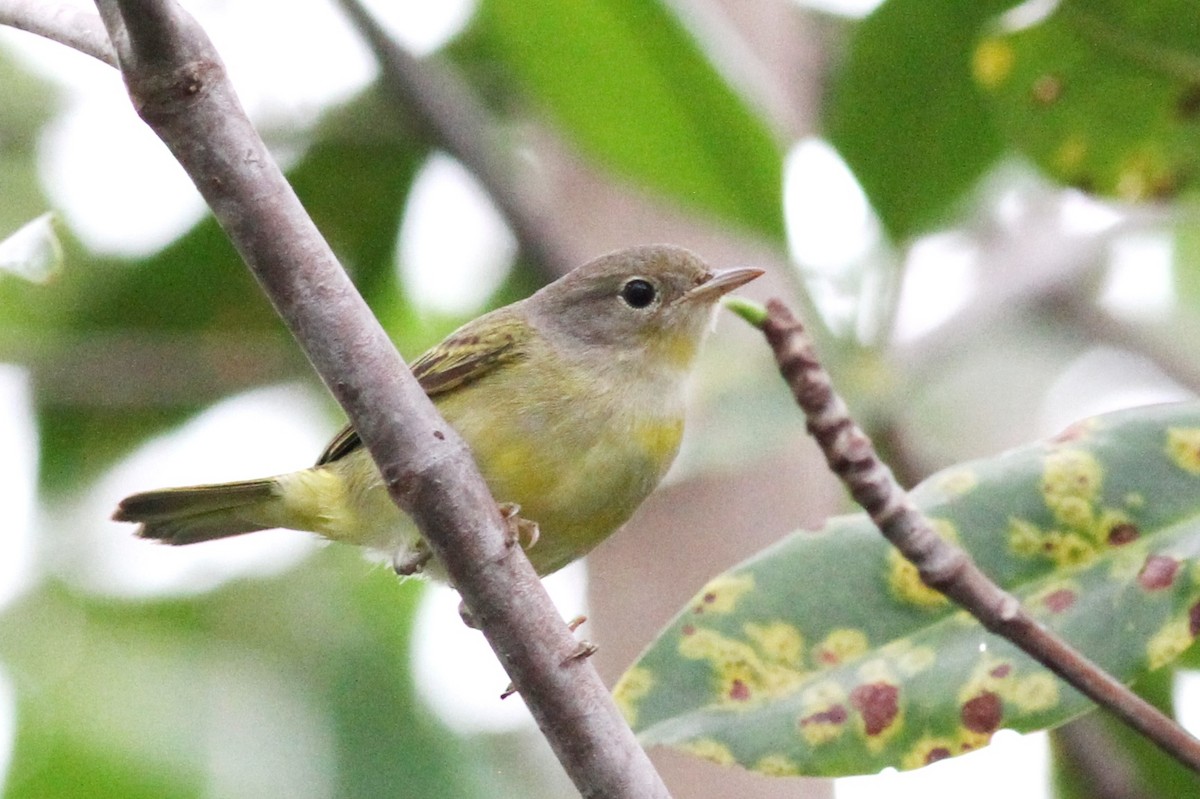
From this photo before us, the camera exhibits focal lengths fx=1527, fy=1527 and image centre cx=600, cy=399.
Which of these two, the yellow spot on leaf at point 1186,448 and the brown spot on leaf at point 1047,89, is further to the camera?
the brown spot on leaf at point 1047,89

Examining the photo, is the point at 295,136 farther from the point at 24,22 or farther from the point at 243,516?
the point at 24,22

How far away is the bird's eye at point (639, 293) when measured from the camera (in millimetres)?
3867

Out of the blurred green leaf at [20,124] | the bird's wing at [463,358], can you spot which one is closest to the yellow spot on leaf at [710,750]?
A: the bird's wing at [463,358]

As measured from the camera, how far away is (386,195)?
467 cm

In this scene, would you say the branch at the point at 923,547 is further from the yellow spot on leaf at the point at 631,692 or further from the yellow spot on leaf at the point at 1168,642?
the yellow spot on leaf at the point at 631,692

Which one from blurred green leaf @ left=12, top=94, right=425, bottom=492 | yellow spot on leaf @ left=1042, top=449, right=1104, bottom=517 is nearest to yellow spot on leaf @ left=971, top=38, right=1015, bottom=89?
yellow spot on leaf @ left=1042, top=449, right=1104, bottom=517

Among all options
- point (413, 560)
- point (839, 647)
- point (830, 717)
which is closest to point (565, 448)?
point (413, 560)

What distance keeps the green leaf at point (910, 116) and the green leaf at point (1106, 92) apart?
19 centimetres

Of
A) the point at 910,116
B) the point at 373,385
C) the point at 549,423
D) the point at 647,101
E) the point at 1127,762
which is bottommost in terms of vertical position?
the point at 1127,762

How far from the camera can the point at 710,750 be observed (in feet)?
8.33

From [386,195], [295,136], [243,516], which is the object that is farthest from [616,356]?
[295,136]

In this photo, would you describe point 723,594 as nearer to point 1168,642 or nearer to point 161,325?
point 1168,642

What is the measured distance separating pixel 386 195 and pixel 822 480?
1.61 meters

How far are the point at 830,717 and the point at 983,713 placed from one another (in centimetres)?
25
